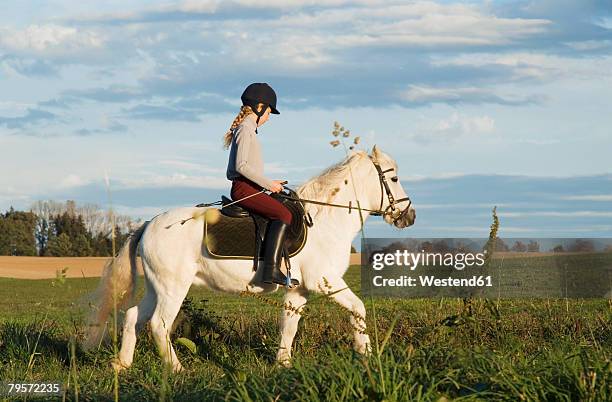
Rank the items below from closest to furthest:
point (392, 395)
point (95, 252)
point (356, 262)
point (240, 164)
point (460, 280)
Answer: point (392, 395), point (240, 164), point (460, 280), point (356, 262), point (95, 252)

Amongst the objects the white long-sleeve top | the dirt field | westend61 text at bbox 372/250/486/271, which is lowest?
the dirt field

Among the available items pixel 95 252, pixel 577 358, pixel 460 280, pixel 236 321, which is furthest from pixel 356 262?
pixel 577 358

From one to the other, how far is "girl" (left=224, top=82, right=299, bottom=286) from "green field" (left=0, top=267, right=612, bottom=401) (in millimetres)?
764

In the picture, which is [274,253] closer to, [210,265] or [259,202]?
[259,202]

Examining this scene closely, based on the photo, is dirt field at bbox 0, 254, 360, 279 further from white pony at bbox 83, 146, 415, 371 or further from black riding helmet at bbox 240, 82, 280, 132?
black riding helmet at bbox 240, 82, 280, 132

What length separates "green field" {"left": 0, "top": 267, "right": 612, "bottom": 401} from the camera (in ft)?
16.8

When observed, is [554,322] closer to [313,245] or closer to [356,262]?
[313,245]

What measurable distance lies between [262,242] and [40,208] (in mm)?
48451

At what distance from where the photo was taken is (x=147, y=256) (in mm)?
9344

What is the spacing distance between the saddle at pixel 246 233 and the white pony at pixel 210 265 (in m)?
0.08

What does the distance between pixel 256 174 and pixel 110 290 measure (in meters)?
2.15

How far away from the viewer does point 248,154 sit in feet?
29.6

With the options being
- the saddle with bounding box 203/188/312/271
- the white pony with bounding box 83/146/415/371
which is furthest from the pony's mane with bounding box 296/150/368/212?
the saddle with bounding box 203/188/312/271

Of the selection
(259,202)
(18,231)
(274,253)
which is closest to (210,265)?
(274,253)
